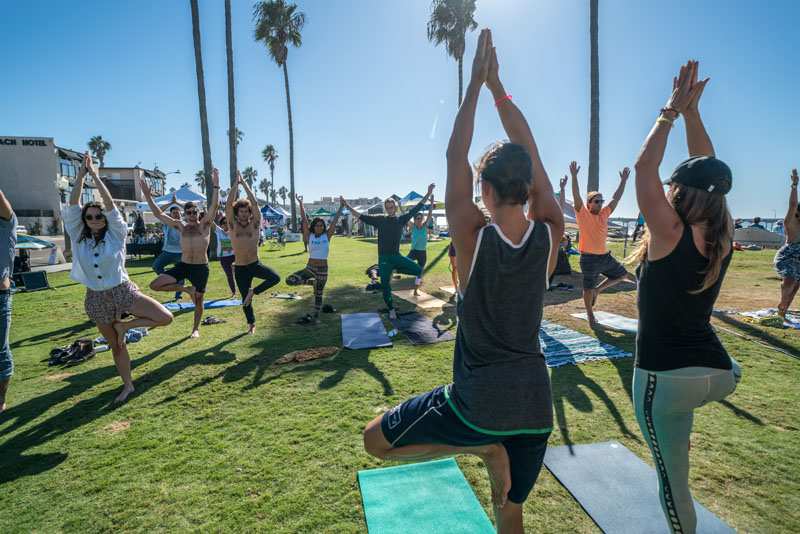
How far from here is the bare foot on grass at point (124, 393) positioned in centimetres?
463

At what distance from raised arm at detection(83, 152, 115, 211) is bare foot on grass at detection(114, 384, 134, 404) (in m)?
2.09

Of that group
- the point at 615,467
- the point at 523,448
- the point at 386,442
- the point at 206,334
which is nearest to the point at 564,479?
the point at 615,467

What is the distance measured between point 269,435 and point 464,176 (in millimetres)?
3305

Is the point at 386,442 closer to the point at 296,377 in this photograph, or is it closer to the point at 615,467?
the point at 615,467

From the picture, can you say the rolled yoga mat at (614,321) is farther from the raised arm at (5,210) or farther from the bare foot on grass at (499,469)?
the raised arm at (5,210)

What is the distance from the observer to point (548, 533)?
8.52 ft

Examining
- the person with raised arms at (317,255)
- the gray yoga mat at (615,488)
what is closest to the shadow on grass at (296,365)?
the person with raised arms at (317,255)

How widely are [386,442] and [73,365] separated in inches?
246

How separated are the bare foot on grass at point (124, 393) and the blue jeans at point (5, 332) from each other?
1086 millimetres

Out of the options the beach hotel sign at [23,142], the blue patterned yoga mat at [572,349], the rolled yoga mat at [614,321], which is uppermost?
the beach hotel sign at [23,142]

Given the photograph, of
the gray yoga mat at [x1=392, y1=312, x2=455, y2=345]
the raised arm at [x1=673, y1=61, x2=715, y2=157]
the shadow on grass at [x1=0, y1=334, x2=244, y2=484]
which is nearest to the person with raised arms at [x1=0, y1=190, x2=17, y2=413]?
the shadow on grass at [x1=0, y1=334, x2=244, y2=484]

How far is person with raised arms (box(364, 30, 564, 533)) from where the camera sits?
161 cm

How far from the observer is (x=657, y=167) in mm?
2002

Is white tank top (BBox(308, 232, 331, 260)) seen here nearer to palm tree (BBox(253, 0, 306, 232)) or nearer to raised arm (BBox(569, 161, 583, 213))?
raised arm (BBox(569, 161, 583, 213))
